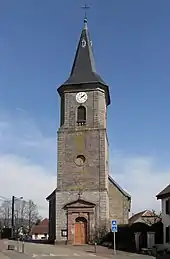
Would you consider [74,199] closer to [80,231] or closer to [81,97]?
[80,231]

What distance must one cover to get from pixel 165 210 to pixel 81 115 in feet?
49.9

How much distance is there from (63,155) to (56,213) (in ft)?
20.8

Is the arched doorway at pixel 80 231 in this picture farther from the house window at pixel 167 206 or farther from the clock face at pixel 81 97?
the clock face at pixel 81 97

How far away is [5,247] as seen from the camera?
3891cm

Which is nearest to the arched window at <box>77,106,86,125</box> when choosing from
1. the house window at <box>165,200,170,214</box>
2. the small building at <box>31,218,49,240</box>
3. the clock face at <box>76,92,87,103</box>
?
the clock face at <box>76,92,87,103</box>

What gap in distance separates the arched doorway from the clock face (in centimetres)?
1313

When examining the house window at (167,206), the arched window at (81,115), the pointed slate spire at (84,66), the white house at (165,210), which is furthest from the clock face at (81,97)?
the house window at (167,206)

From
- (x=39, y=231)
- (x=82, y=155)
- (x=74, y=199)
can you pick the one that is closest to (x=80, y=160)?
(x=82, y=155)

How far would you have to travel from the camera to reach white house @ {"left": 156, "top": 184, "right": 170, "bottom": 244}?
39.7 meters

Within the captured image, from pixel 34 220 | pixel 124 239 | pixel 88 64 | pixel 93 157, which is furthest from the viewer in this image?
pixel 34 220

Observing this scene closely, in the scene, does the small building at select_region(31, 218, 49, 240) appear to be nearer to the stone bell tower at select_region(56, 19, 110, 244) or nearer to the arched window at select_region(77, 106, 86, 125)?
the stone bell tower at select_region(56, 19, 110, 244)

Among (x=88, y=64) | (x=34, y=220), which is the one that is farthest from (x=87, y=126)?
(x=34, y=220)

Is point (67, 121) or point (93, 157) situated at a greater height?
point (67, 121)

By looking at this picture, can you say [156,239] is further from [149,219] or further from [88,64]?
[88,64]
